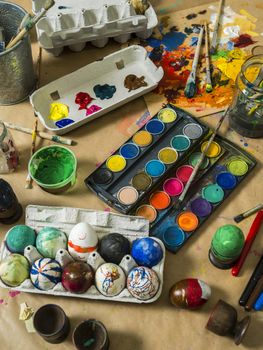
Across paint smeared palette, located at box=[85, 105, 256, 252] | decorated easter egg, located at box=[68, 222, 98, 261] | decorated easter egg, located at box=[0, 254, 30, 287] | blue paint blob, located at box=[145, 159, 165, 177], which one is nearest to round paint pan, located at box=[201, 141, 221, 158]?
paint smeared palette, located at box=[85, 105, 256, 252]

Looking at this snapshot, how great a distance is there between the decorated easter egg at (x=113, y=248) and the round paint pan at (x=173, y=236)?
0.29 ft

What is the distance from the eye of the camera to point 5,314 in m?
0.85

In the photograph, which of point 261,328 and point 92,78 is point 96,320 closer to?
point 261,328

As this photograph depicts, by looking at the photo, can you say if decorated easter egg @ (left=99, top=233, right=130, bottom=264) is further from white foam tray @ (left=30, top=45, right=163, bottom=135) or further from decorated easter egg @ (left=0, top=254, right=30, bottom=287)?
white foam tray @ (left=30, top=45, right=163, bottom=135)

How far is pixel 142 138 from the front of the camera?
1.04 metres

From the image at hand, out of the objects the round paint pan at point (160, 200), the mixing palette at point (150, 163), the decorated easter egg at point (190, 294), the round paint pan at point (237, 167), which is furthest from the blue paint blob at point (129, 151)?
the decorated easter egg at point (190, 294)

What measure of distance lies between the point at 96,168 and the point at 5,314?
1.14 ft

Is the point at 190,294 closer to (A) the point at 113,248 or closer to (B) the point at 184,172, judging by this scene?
(A) the point at 113,248

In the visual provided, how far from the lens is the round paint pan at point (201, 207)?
3.11 ft

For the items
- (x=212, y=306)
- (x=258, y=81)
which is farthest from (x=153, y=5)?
(x=212, y=306)

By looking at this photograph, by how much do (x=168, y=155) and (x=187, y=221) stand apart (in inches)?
6.2

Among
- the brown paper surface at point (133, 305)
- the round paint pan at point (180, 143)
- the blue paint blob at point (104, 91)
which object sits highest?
the blue paint blob at point (104, 91)

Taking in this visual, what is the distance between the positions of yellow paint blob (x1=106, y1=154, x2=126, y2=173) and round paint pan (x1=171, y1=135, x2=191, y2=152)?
0.39 feet

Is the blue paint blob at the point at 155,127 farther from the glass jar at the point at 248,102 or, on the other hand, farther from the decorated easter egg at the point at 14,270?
the decorated easter egg at the point at 14,270
